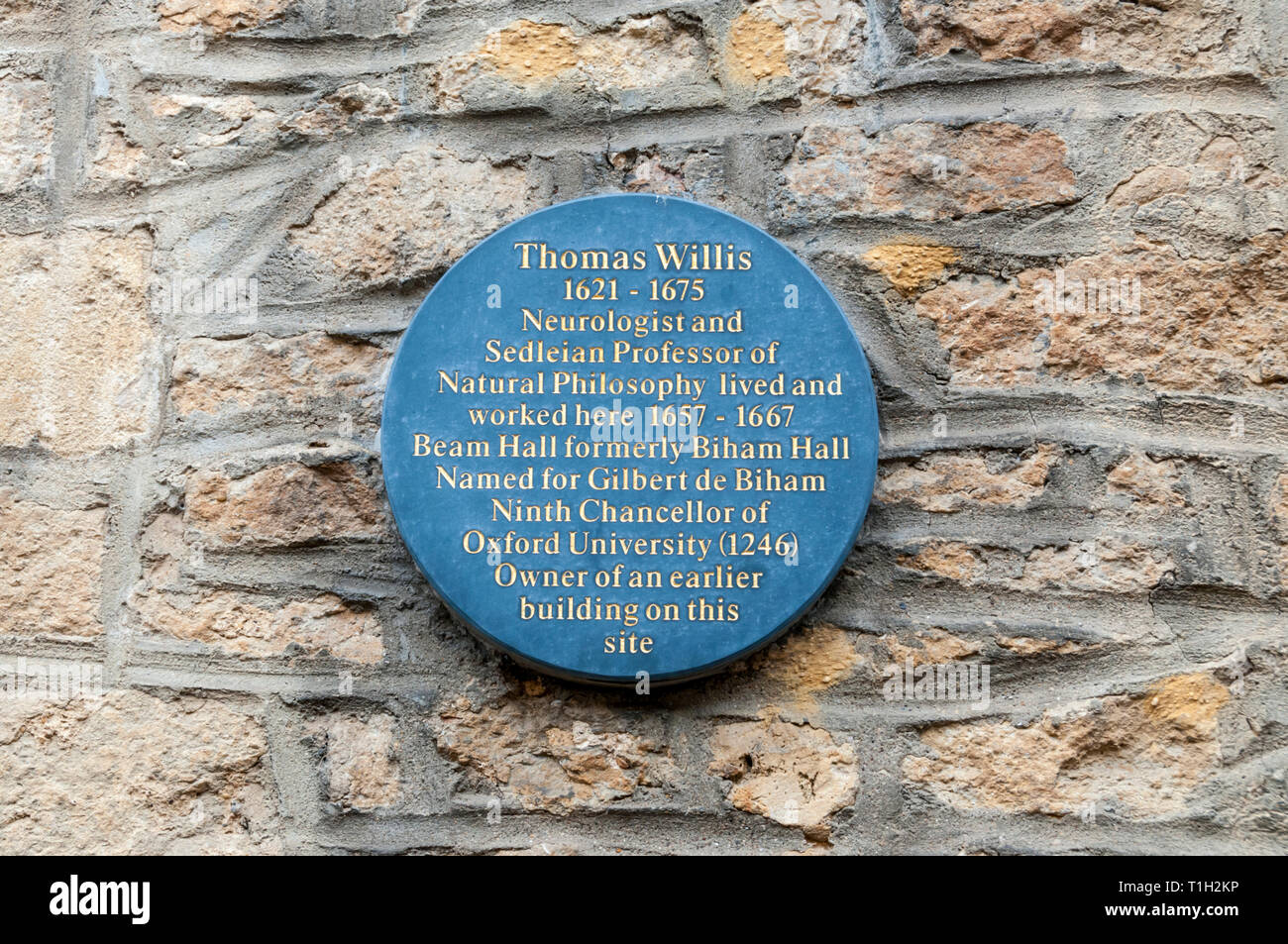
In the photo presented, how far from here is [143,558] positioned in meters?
1.79

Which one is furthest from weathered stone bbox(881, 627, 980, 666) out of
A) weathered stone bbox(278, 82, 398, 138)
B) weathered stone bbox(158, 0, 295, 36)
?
weathered stone bbox(158, 0, 295, 36)

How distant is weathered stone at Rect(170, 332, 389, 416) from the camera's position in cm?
180

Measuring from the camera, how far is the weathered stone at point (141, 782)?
1728 millimetres

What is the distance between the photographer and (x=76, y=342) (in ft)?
6.05

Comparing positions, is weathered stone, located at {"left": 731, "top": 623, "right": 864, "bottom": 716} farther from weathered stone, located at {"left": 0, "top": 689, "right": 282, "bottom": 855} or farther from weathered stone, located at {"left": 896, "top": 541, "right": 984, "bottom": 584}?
weathered stone, located at {"left": 0, "top": 689, "right": 282, "bottom": 855}

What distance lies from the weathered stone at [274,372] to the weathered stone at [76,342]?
7 centimetres

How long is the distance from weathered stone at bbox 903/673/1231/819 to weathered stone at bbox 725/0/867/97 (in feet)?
3.45

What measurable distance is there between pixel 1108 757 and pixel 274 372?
1.41 meters

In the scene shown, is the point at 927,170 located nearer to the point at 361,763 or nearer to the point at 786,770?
the point at 786,770

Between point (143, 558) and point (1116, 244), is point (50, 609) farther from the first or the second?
point (1116, 244)

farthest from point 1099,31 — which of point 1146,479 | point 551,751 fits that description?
point 551,751

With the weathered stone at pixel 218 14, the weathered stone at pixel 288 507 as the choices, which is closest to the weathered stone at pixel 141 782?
the weathered stone at pixel 288 507

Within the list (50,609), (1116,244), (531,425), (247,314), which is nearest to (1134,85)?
(1116,244)

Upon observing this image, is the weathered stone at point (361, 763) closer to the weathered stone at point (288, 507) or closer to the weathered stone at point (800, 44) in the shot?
the weathered stone at point (288, 507)
